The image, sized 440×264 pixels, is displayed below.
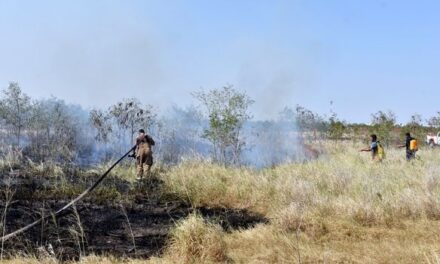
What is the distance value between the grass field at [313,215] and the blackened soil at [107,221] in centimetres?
47

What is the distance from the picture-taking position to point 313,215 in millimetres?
9008

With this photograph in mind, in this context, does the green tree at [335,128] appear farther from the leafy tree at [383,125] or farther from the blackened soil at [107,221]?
the blackened soil at [107,221]

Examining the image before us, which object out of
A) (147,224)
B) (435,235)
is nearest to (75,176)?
(147,224)

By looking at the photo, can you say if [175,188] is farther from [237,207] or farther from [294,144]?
[294,144]

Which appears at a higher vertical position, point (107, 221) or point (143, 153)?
point (143, 153)

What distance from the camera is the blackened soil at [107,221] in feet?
24.6

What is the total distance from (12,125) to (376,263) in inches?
801

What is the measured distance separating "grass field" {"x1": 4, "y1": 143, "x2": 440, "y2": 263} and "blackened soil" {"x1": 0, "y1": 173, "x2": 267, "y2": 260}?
0.47m

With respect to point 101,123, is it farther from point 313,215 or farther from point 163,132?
point 313,215

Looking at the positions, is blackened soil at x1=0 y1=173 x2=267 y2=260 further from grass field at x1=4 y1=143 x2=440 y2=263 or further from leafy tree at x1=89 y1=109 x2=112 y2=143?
leafy tree at x1=89 y1=109 x2=112 y2=143

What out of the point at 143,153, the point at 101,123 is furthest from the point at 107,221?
the point at 101,123

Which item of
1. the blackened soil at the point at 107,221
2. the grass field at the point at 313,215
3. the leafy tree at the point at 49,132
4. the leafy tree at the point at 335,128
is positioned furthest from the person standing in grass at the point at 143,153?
the leafy tree at the point at 335,128

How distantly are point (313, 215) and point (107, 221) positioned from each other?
3.58 m

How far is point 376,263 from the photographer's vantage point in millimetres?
6781
